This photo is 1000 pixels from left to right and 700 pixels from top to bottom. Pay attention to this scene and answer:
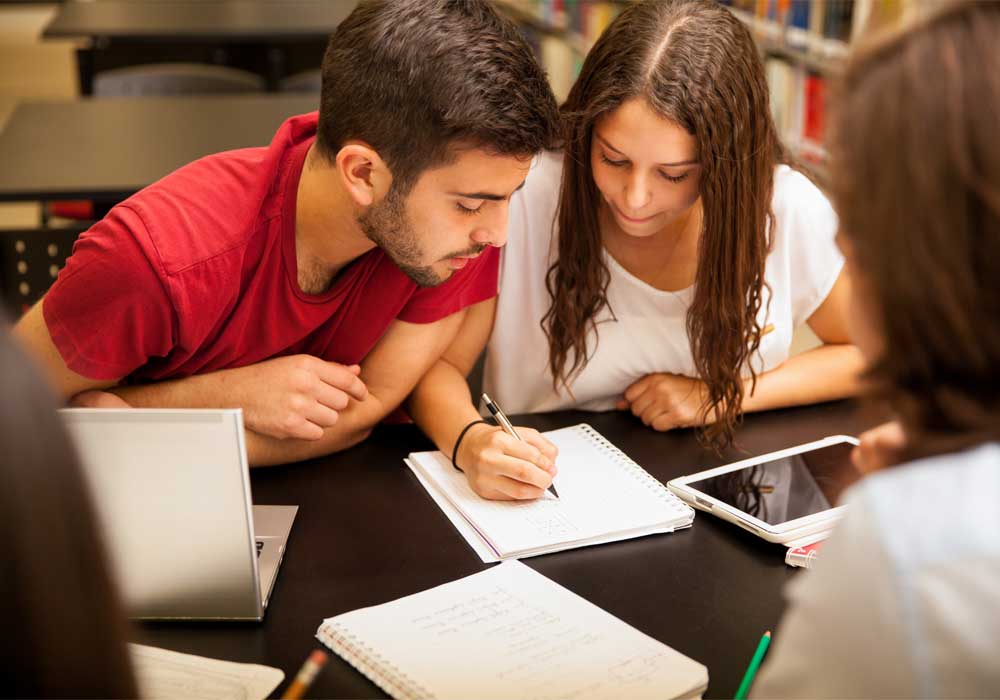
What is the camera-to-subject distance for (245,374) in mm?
1368

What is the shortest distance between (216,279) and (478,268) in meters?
0.43

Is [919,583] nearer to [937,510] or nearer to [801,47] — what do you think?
[937,510]

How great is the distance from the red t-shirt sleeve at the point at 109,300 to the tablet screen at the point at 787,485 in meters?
0.71

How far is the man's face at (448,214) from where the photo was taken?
4.19ft

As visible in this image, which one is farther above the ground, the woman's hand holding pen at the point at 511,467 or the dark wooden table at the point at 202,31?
the dark wooden table at the point at 202,31

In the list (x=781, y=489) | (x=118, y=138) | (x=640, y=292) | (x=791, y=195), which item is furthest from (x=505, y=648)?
(x=118, y=138)

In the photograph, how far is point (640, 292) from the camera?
1638 mm

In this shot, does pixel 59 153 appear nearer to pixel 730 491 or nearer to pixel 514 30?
pixel 514 30

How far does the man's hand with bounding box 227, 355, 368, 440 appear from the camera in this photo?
132cm

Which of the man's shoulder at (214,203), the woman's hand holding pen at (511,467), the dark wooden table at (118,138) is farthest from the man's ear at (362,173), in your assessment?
Result: the dark wooden table at (118,138)

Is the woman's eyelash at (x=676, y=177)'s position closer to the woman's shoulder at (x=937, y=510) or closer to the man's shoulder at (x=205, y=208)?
the man's shoulder at (x=205, y=208)

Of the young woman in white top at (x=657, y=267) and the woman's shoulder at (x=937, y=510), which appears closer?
the woman's shoulder at (x=937, y=510)

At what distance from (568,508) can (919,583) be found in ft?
2.25

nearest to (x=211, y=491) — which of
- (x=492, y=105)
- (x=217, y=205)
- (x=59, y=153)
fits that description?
(x=217, y=205)
